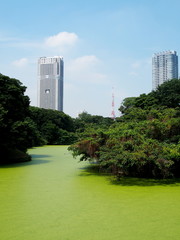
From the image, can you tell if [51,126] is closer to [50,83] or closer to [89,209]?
[89,209]

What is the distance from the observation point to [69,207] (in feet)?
15.6

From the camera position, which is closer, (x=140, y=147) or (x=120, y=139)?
(x=140, y=147)

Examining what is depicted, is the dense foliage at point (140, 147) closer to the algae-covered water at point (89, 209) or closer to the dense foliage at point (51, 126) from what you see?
the algae-covered water at point (89, 209)

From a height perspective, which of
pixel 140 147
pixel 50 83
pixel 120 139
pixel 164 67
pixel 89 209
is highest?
pixel 164 67

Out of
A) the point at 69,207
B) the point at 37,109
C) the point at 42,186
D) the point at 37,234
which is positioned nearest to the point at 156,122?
the point at 42,186

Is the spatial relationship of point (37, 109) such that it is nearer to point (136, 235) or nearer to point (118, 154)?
point (118, 154)

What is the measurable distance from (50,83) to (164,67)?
26.1m

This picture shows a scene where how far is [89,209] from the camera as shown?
4.60 meters

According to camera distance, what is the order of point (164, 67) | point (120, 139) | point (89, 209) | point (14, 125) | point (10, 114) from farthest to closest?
point (164, 67) → point (10, 114) → point (14, 125) → point (120, 139) → point (89, 209)

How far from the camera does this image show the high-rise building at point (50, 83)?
60.2 m

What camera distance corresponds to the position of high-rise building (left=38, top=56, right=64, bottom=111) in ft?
198

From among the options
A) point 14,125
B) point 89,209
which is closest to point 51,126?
point 14,125

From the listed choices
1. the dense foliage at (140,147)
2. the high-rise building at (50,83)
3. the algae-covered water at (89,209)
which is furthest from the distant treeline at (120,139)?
the high-rise building at (50,83)

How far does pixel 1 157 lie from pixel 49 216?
8.08m
